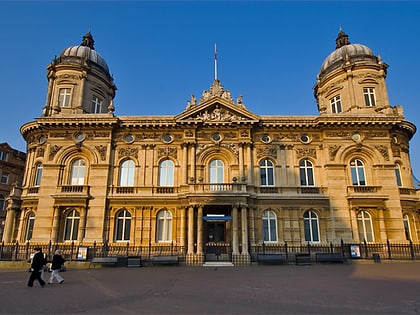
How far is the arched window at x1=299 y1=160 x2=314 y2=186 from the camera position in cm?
2716

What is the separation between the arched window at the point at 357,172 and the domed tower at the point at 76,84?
24.7 m

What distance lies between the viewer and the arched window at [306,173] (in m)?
27.2

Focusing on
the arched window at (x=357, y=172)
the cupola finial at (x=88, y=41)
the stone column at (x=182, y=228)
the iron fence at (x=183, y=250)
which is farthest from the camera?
the cupola finial at (x=88, y=41)

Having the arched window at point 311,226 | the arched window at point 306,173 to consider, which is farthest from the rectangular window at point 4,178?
the arched window at point 311,226

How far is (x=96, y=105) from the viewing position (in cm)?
3319

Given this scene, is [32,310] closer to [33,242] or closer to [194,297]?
[194,297]

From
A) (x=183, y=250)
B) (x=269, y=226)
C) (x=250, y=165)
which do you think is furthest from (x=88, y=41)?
(x=269, y=226)

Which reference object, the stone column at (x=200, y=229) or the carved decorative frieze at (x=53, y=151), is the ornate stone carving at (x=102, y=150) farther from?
the stone column at (x=200, y=229)

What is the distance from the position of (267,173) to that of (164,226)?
10.6m

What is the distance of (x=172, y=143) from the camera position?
2772 centimetres

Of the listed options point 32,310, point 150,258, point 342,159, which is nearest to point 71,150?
point 150,258

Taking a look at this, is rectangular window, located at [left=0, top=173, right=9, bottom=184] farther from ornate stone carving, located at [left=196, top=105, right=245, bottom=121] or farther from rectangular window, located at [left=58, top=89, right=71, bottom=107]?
ornate stone carving, located at [left=196, top=105, right=245, bottom=121]

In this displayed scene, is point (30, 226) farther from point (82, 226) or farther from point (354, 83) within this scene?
point (354, 83)

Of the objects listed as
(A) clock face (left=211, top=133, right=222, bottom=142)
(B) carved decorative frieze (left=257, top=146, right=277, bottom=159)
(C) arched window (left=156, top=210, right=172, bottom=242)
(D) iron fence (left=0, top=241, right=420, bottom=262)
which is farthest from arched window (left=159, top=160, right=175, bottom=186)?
(B) carved decorative frieze (left=257, top=146, right=277, bottom=159)
